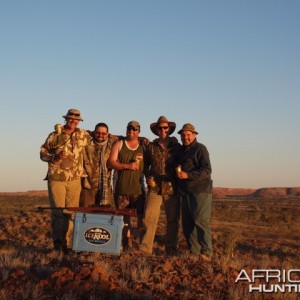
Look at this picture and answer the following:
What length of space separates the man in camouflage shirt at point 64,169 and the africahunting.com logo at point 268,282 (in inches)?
131

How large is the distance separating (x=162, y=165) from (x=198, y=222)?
123 cm

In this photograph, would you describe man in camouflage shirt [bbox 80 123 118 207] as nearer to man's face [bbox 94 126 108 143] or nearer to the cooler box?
man's face [bbox 94 126 108 143]

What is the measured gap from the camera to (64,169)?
8.34 m

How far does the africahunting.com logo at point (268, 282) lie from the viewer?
579 cm

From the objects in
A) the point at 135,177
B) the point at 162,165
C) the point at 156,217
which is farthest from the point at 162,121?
the point at 156,217

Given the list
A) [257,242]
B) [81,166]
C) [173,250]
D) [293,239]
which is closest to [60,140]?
[81,166]

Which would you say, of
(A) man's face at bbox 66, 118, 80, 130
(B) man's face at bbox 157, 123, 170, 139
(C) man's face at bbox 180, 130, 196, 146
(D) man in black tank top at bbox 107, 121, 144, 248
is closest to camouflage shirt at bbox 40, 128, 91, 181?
(A) man's face at bbox 66, 118, 80, 130

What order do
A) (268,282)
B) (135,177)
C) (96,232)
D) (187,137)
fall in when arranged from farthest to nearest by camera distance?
(135,177) → (187,137) → (96,232) → (268,282)

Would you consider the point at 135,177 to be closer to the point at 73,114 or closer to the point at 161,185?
the point at 161,185

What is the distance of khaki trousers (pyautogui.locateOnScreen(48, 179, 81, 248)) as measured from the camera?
8227mm

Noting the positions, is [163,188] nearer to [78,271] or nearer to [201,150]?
[201,150]

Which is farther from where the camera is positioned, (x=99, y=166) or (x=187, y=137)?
(x=99, y=166)

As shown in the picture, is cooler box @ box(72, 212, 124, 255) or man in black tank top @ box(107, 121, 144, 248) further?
man in black tank top @ box(107, 121, 144, 248)

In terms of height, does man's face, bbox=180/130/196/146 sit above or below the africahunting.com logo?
above
